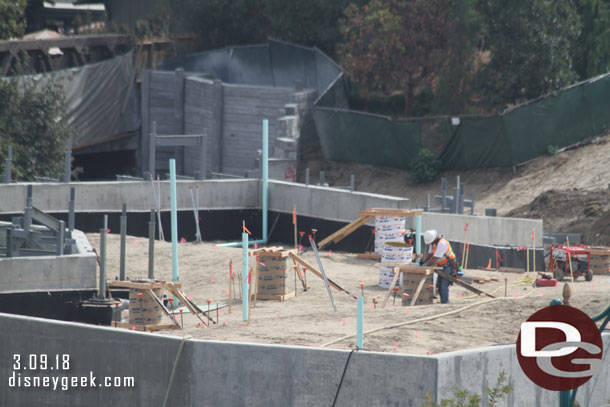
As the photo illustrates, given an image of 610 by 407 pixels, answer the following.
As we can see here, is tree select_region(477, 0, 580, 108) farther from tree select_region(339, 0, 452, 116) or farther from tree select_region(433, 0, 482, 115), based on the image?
tree select_region(339, 0, 452, 116)

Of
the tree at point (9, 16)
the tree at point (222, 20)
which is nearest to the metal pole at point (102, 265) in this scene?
the tree at point (9, 16)

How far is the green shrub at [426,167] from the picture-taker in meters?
35.4

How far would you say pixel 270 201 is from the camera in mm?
29969

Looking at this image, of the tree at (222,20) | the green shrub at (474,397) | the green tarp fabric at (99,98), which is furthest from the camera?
the tree at (222,20)

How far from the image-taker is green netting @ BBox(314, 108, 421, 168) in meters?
36.4

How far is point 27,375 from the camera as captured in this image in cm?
1427

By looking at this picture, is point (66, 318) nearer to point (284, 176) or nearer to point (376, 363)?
point (376, 363)

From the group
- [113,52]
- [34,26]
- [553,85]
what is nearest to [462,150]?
[553,85]

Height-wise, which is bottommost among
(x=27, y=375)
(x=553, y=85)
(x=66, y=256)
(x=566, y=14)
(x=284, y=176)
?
(x=27, y=375)

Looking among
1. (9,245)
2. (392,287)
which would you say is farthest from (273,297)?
(9,245)

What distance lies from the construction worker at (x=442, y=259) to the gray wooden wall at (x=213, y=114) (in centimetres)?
1980

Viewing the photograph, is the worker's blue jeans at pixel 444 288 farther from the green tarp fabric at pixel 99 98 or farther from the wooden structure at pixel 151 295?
the green tarp fabric at pixel 99 98

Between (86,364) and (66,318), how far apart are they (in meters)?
7.70

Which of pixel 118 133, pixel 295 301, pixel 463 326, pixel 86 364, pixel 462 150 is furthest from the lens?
pixel 118 133
